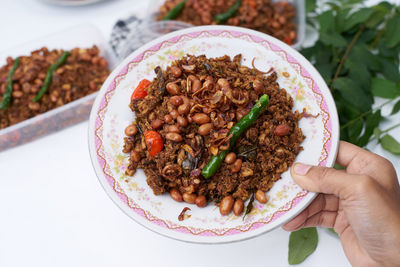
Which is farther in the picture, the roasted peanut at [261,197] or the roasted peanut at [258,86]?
the roasted peanut at [258,86]

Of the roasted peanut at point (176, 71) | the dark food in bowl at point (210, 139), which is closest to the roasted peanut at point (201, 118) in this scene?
the dark food in bowl at point (210, 139)

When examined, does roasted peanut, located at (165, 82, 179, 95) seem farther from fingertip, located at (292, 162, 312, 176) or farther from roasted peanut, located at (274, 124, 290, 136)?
fingertip, located at (292, 162, 312, 176)

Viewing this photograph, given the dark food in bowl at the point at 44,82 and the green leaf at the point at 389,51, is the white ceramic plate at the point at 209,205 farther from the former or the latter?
the green leaf at the point at 389,51

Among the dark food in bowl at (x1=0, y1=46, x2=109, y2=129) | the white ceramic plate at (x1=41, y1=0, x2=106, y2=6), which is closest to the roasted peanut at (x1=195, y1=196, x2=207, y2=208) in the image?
the dark food in bowl at (x1=0, y1=46, x2=109, y2=129)

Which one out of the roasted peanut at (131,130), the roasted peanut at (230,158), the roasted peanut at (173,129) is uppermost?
the roasted peanut at (173,129)

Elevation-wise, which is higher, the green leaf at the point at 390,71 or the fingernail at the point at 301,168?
the fingernail at the point at 301,168

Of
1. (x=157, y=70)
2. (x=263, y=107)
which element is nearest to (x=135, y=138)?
(x=157, y=70)

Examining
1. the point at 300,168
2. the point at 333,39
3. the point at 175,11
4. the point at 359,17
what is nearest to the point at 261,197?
the point at 300,168
